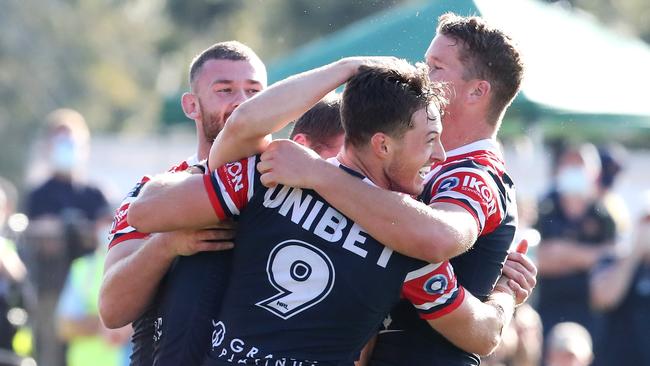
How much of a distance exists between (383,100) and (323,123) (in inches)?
31.6

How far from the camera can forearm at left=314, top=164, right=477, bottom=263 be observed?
3.96 meters

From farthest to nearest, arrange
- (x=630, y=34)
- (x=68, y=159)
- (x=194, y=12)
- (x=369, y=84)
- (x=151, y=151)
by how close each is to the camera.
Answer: (x=194, y=12)
(x=630, y=34)
(x=151, y=151)
(x=68, y=159)
(x=369, y=84)

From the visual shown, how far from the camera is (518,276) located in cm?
462

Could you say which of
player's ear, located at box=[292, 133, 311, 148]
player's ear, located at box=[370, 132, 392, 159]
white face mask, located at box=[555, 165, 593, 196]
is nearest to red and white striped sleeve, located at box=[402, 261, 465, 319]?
player's ear, located at box=[370, 132, 392, 159]

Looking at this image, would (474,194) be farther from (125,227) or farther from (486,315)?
(125,227)

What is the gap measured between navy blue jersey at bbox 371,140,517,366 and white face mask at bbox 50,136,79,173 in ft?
25.8

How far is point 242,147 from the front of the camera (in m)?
4.14

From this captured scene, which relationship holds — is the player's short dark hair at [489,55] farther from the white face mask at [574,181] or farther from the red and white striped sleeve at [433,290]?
the white face mask at [574,181]

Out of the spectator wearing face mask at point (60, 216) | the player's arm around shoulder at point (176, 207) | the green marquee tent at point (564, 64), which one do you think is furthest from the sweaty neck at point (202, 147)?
the spectator wearing face mask at point (60, 216)

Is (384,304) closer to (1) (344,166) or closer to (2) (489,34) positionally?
(1) (344,166)

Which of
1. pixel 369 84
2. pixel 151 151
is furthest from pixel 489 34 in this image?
pixel 151 151

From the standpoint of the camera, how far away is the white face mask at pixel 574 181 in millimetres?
10844

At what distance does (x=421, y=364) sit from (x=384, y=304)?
0.39 m

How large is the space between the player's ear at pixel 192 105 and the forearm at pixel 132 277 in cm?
53
